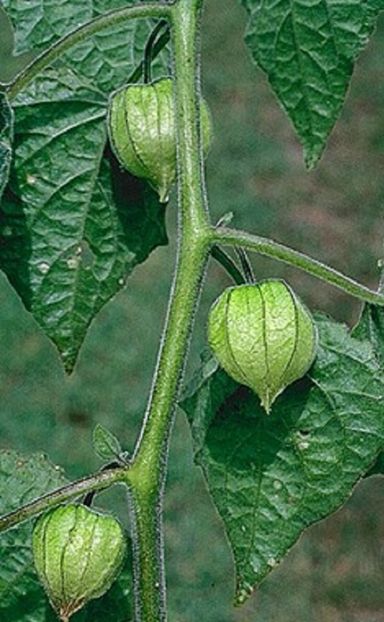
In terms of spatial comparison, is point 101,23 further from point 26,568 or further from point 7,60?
point 7,60

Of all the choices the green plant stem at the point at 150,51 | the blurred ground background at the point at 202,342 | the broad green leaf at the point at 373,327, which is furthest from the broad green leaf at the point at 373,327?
the blurred ground background at the point at 202,342

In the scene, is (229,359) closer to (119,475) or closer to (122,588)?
(119,475)

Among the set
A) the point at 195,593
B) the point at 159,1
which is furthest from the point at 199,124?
the point at 195,593

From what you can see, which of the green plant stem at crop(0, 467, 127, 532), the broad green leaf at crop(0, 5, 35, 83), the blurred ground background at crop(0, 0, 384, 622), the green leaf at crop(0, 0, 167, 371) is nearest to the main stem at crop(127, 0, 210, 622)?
the green plant stem at crop(0, 467, 127, 532)

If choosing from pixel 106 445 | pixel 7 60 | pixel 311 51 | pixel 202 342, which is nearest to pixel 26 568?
pixel 106 445

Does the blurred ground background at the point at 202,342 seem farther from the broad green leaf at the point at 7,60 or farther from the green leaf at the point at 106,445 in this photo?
the green leaf at the point at 106,445

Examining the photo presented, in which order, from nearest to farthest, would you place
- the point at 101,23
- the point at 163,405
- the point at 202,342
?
the point at 163,405
the point at 101,23
the point at 202,342
